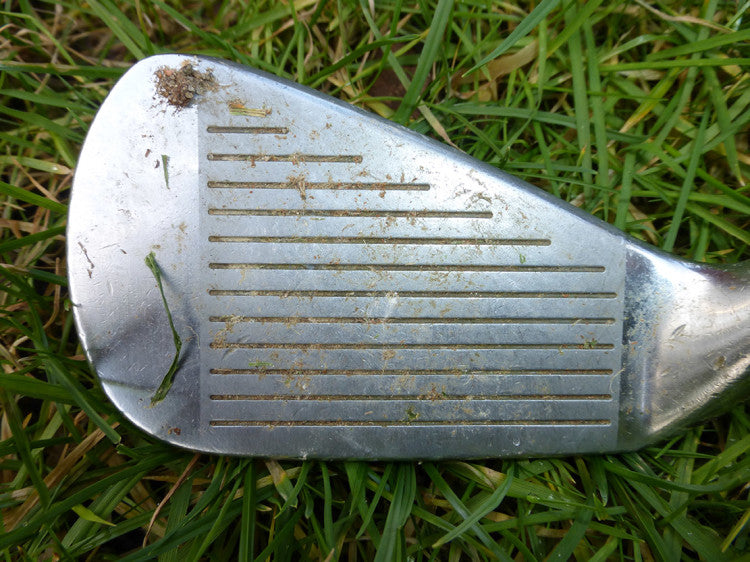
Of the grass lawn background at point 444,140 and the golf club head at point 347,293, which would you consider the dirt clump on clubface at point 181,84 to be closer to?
the golf club head at point 347,293

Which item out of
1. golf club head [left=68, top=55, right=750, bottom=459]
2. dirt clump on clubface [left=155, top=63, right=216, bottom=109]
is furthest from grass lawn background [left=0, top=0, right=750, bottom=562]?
dirt clump on clubface [left=155, top=63, right=216, bottom=109]

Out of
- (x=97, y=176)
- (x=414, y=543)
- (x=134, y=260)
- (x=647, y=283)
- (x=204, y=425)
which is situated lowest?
(x=414, y=543)

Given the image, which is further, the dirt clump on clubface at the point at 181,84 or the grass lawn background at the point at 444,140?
the grass lawn background at the point at 444,140

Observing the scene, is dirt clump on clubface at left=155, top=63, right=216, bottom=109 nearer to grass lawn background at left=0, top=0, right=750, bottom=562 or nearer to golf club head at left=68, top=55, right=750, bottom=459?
golf club head at left=68, top=55, right=750, bottom=459

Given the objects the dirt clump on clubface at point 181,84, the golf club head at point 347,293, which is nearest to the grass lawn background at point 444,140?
the golf club head at point 347,293

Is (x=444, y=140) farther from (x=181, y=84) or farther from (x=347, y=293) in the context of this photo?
(x=181, y=84)

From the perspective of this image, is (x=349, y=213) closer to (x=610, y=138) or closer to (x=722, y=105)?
(x=610, y=138)

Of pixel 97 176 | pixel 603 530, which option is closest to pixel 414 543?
pixel 603 530
